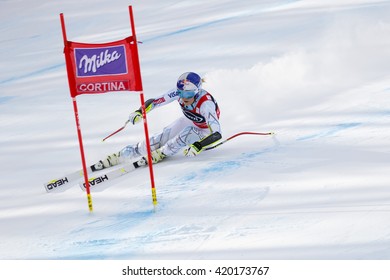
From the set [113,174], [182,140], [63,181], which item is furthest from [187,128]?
[63,181]

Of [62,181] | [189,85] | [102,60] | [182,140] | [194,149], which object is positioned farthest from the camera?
[182,140]

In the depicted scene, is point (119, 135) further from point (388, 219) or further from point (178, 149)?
point (388, 219)

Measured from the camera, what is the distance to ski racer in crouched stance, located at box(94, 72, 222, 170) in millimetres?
6402

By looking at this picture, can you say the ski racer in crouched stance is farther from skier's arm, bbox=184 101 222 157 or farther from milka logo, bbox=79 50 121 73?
milka logo, bbox=79 50 121 73

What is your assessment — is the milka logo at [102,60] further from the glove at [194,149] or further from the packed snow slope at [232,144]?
the glove at [194,149]

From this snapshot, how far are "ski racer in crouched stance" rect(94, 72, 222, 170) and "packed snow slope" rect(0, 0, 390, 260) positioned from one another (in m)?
0.18

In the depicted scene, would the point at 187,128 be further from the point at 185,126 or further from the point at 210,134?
the point at 210,134

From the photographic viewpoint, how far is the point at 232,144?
6.88 metres

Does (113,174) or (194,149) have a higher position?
(194,149)

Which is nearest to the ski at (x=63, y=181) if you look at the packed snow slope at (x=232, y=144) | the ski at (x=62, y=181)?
the ski at (x=62, y=181)

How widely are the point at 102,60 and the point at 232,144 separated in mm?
2024

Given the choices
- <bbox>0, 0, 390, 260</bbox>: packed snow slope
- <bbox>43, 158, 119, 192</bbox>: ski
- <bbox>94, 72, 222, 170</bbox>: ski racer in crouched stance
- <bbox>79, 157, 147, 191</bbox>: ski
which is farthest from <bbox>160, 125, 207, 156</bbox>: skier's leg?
<bbox>43, 158, 119, 192</bbox>: ski

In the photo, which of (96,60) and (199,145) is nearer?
(96,60)
